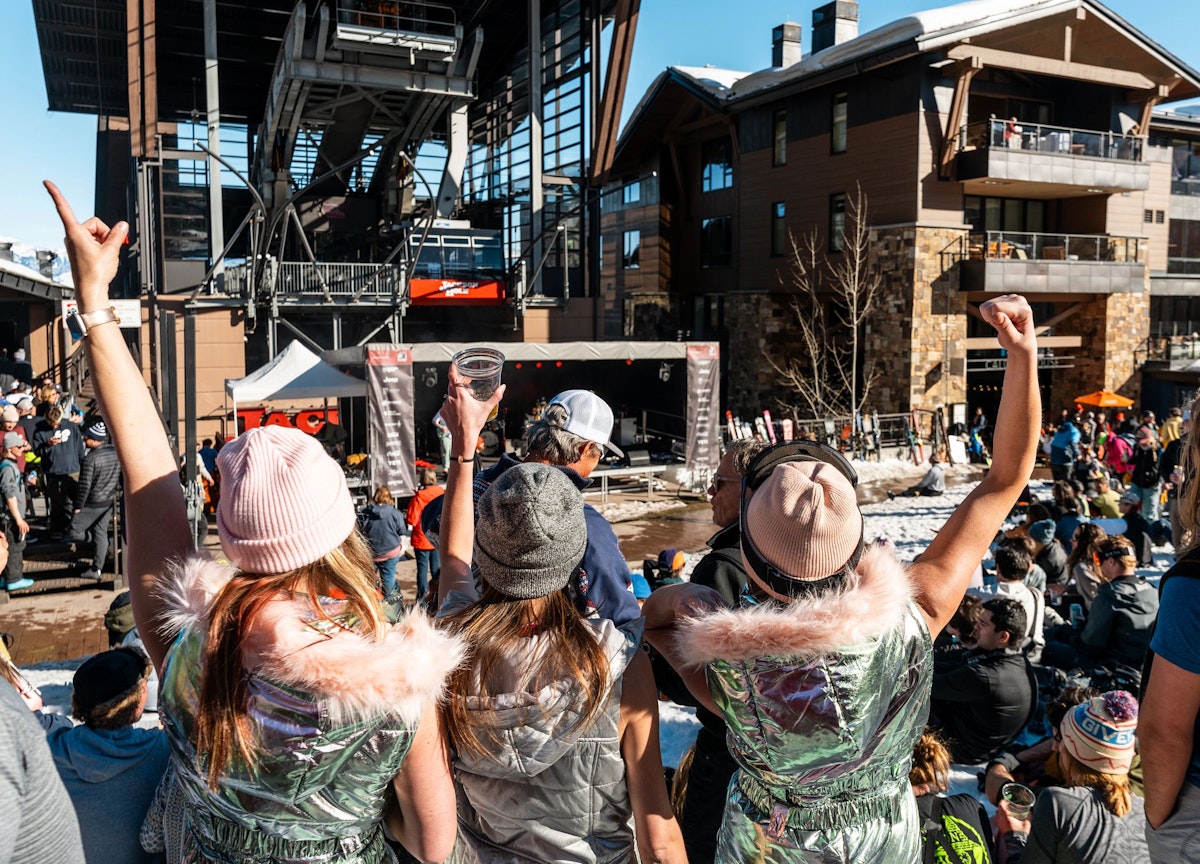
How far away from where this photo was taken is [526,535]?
6.32ft

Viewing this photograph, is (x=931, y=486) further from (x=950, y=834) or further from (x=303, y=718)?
(x=303, y=718)

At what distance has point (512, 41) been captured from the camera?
1053 inches

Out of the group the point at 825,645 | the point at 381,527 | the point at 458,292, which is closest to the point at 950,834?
the point at 825,645

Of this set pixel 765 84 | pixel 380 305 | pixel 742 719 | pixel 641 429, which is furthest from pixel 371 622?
pixel 765 84

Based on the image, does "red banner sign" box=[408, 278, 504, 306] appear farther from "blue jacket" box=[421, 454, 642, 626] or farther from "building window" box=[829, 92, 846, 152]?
"blue jacket" box=[421, 454, 642, 626]

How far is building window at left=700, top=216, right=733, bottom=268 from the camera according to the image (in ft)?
94.3

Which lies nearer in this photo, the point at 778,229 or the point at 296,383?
the point at 296,383

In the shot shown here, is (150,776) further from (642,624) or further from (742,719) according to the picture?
(742,719)

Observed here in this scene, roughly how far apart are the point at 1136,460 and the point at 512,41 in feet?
70.1

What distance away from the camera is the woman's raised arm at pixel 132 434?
6.29 feet

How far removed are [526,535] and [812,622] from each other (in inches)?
24.7

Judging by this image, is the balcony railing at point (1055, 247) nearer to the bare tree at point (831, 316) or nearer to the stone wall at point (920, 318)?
the stone wall at point (920, 318)

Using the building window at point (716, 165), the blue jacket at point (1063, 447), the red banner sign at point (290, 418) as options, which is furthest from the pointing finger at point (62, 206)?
the building window at point (716, 165)

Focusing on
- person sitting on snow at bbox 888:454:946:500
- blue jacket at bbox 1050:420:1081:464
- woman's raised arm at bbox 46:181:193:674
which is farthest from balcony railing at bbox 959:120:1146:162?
woman's raised arm at bbox 46:181:193:674
